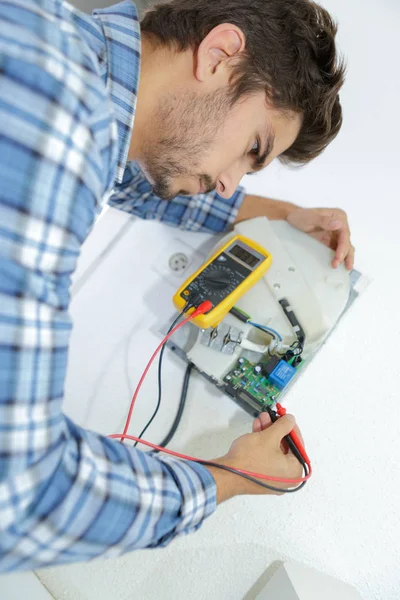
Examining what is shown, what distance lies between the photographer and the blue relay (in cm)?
91

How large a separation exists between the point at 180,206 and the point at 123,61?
1.47ft

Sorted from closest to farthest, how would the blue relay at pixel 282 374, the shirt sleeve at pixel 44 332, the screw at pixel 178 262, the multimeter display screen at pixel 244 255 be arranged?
the shirt sleeve at pixel 44 332, the blue relay at pixel 282 374, the multimeter display screen at pixel 244 255, the screw at pixel 178 262

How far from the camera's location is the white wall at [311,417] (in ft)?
2.82

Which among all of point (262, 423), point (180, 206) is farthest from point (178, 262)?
point (262, 423)

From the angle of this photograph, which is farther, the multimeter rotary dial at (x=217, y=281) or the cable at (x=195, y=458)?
the multimeter rotary dial at (x=217, y=281)

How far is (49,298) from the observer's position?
1.80 ft

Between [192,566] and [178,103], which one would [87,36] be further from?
[192,566]

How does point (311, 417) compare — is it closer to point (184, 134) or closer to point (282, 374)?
point (282, 374)

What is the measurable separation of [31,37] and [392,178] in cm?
104

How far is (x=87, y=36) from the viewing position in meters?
0.67

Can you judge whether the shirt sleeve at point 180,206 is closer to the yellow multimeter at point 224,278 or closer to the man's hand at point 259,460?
the yellow multimeter at point 224,278

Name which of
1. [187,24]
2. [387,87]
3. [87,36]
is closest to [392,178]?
[387,87]

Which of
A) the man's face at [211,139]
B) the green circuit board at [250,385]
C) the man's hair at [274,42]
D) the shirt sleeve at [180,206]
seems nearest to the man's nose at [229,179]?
the man's face at [211,139]

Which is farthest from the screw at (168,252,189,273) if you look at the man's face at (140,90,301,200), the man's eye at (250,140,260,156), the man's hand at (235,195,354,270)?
the man's eye at (250,140,260,156)
